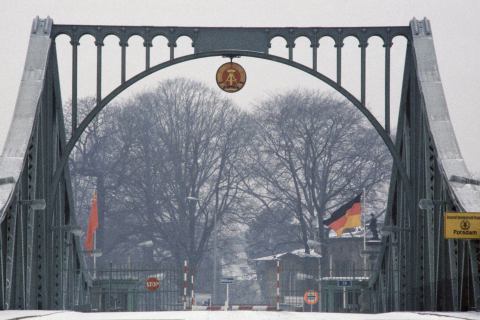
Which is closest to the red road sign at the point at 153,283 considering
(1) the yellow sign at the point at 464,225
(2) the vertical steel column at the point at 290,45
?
(2) the vertical steel column at the point at 290,45

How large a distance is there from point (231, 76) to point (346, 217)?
17326 millimetres

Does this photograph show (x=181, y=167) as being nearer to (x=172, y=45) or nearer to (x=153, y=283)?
(x=153, y=283)

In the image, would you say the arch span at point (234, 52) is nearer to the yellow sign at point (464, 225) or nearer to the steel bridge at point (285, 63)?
the steel bridge at point (285, 63)

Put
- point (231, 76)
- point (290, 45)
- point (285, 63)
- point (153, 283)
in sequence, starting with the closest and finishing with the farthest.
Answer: point (285, 63), point (290, 45), point (231, 76), point (153, 283)

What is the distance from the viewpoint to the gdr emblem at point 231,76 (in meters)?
15.2

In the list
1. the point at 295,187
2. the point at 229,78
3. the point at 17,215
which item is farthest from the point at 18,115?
the point at 295,187

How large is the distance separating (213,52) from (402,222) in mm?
4765

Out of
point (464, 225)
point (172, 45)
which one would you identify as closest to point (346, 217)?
point (172, 45)

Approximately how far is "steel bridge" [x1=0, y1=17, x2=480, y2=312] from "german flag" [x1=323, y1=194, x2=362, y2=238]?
15.0 metres

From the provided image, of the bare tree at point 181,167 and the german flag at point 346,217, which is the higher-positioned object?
the bare tree at point 181,167

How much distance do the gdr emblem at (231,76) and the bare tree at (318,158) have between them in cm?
3032

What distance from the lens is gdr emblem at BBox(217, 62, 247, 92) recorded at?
1523 cm

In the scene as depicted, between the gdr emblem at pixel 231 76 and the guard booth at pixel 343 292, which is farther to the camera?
the guard booth at pixel 343 292

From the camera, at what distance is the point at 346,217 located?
104ft
